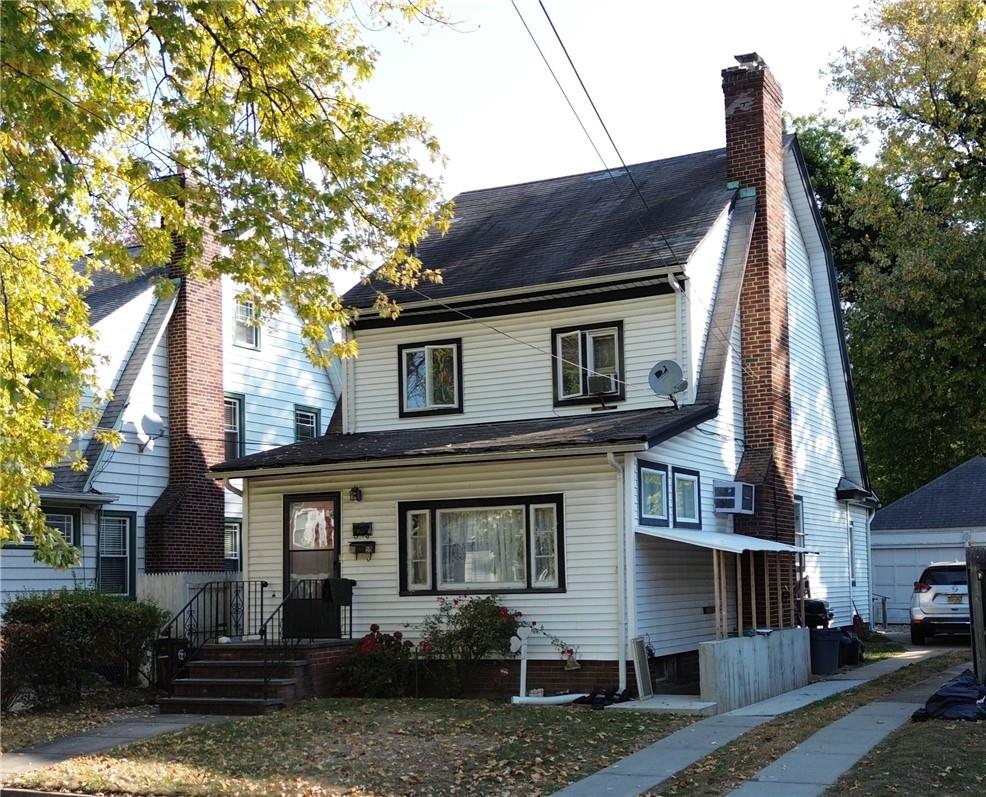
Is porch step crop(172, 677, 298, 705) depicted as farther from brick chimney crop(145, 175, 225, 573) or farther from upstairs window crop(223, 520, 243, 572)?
upstairs window crop(223, 520, 243, 572)

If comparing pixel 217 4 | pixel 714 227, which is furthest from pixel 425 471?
pixel 217 4

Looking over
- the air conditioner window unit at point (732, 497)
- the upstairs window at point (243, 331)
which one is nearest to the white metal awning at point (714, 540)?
the air conditioner window unit at point (732, 497)

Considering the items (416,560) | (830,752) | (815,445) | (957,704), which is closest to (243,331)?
(416,560)

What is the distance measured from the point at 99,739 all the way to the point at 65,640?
3180mm

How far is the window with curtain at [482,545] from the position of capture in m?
17.7

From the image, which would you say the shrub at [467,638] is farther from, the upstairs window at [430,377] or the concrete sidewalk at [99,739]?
the upstairs window at [430,377]

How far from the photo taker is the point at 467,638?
678 inches

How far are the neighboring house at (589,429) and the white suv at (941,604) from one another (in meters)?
4.92

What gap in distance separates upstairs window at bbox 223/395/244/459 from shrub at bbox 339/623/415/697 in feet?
28.1

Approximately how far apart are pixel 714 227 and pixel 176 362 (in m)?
10.5

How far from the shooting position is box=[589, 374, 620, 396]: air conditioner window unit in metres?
19.2

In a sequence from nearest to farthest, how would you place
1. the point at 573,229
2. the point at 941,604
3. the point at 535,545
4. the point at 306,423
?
1. the point at 535,545
2. the point at 573,229
3. the point at 941,604
4. the point at 306,423

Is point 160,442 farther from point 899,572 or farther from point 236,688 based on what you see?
point 899,572

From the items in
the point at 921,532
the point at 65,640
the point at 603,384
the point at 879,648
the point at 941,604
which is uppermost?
the point at 603,384
